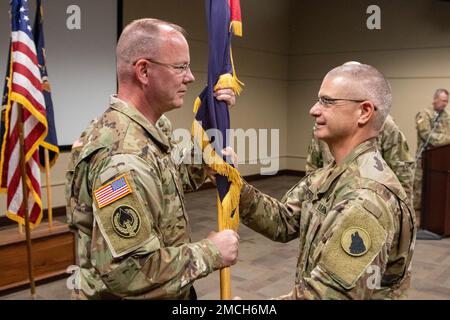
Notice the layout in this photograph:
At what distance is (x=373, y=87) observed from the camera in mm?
1438

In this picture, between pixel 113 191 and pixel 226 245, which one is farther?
pixel 226 245

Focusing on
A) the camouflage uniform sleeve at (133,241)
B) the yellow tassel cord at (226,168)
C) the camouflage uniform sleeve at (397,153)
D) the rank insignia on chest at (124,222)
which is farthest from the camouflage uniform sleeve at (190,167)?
the camouflage uniform sleeve at (397,153)

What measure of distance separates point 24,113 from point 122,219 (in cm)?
238

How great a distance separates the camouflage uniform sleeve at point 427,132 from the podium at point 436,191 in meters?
0.89

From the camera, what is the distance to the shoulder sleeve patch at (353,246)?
48.0 inches

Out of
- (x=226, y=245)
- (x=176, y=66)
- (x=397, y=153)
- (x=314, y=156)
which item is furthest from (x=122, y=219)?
(x=397, y=153)

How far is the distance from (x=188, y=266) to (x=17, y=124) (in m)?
2.40

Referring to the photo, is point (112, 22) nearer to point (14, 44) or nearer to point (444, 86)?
point (14, 44)

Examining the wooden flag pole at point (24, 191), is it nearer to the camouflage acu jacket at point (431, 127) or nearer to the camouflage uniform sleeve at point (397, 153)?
the camouflage uniform sleeve at point (397, 153)

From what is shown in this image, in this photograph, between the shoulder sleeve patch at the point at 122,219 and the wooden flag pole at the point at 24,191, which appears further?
the wooden flag pole at the point at 24,191

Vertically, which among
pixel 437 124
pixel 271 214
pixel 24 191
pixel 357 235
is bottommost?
pixel 24 191

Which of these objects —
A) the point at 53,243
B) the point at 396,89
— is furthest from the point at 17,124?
the point at 396,89

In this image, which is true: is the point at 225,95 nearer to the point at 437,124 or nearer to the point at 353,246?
the point at 353,246

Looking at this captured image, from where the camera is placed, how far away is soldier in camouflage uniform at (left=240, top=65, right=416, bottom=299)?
1.23 metres
